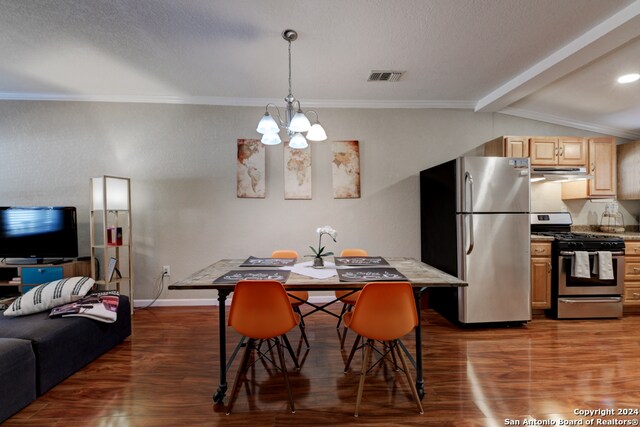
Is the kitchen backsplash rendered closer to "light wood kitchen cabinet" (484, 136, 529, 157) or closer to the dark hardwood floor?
"light wood kitchen cabinet" (484, 136, 529, 157)

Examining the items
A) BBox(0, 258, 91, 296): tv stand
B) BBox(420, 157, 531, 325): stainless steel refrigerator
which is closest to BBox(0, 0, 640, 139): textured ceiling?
BBox(420, 157, 531, 325): stainless steel refrigerator

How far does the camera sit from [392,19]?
2.18 m

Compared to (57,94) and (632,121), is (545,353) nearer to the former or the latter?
(632,121)

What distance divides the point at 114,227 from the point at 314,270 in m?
2.71

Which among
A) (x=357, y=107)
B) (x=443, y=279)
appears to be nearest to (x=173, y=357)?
(x=443, y=279)

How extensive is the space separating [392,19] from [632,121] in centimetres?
385

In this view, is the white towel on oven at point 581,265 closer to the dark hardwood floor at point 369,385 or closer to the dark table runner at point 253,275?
the dark hardwood floor at point 369,385

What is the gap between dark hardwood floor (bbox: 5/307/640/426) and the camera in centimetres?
175

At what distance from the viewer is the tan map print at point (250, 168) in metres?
3.78

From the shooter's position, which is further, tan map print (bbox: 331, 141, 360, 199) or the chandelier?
tan map print (bbox: 331, 141, 360, 199)

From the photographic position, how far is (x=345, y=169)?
Answer: 3863 millimetres

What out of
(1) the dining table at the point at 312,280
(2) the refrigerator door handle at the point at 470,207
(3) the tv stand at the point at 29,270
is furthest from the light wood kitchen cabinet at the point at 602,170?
(3) the tv stand at the point at 29,270

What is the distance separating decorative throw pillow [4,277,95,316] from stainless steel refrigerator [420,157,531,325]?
11.7 ft

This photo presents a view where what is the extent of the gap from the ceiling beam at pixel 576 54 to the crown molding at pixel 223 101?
677mm
